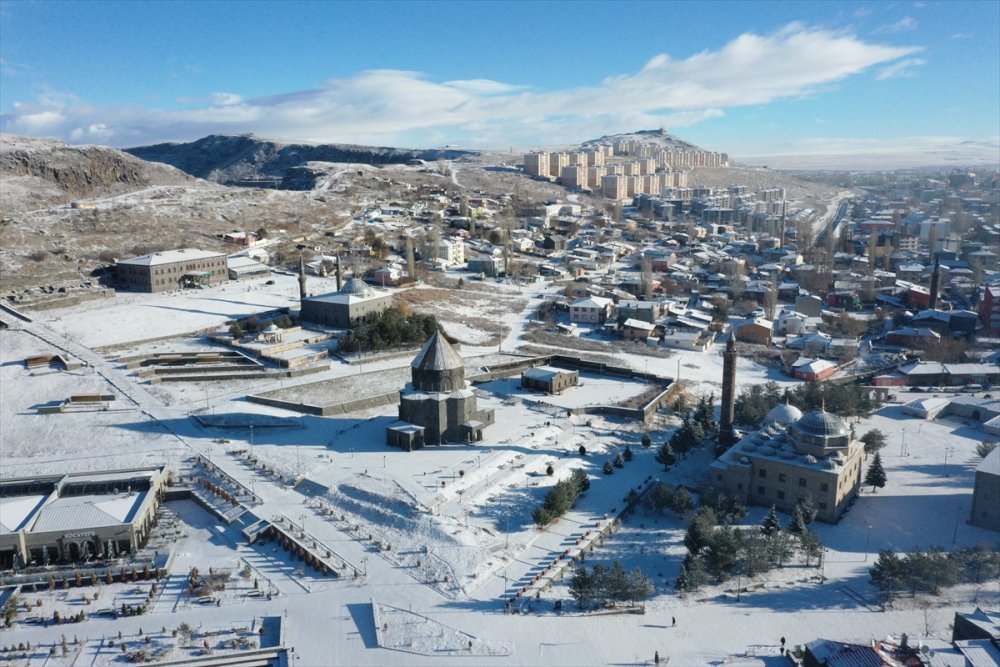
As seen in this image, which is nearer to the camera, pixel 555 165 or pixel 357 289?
pixel 357 289

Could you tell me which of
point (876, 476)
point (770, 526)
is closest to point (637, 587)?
point (770, 526)

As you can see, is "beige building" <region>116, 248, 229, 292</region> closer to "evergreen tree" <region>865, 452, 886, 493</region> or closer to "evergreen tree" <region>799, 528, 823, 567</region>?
"evergreen tree" <region>865, 452, 886, 493</region>

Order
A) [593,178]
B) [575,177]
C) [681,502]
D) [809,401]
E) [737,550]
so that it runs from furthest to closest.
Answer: [593,178] < [575,177] < [809,401] < [681,502] < [737,550]

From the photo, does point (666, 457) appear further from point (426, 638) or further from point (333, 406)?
point (333, 406)

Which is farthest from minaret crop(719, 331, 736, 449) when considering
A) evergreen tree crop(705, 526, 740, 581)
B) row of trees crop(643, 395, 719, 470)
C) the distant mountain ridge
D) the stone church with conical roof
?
the distant mountain ridge

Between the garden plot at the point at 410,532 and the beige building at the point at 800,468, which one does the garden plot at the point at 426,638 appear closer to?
the garden plot at the point at 410,532

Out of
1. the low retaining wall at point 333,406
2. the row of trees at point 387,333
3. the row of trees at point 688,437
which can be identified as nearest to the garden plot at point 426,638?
the row of trees at point 688,437

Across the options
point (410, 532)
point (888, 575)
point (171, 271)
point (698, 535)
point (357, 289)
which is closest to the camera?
point (888, 575)
